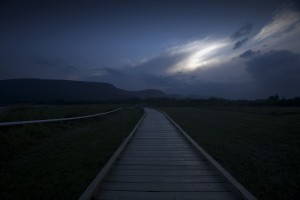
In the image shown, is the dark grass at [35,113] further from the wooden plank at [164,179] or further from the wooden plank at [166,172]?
the wooden plank at [164,179]

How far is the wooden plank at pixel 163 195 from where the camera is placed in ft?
11.2

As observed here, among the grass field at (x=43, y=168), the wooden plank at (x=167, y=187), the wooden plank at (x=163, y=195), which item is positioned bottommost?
the grass field at (x=43, y=168)

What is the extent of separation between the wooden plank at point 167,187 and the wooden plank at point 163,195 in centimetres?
11

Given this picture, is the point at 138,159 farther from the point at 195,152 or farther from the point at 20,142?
the point at 20,142

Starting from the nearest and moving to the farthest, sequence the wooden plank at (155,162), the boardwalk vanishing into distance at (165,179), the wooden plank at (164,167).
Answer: the boardwalk vanishing into distance at (165,179) < the wooden plank at (164,167) < the wooden plank at (155,162)

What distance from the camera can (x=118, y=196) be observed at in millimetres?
3482

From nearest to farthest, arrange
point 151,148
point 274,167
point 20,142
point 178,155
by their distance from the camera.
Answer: point 274,167, point 178,155, point 151,148, point 20,142

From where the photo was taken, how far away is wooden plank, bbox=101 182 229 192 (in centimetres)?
372

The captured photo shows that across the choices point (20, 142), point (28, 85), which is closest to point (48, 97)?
point (28, 85)

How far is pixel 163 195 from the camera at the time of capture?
3521 mm

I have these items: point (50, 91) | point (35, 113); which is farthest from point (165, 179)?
point (50, 91)

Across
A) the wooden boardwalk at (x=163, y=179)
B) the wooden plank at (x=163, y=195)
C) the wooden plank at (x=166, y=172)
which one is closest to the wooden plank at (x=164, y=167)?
the wooden boardwalk at (x=163, y=179)

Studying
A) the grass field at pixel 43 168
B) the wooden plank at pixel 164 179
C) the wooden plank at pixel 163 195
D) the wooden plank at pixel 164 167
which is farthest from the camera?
the wooden plank at pixel 164 167

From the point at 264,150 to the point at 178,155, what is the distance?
343 cm
